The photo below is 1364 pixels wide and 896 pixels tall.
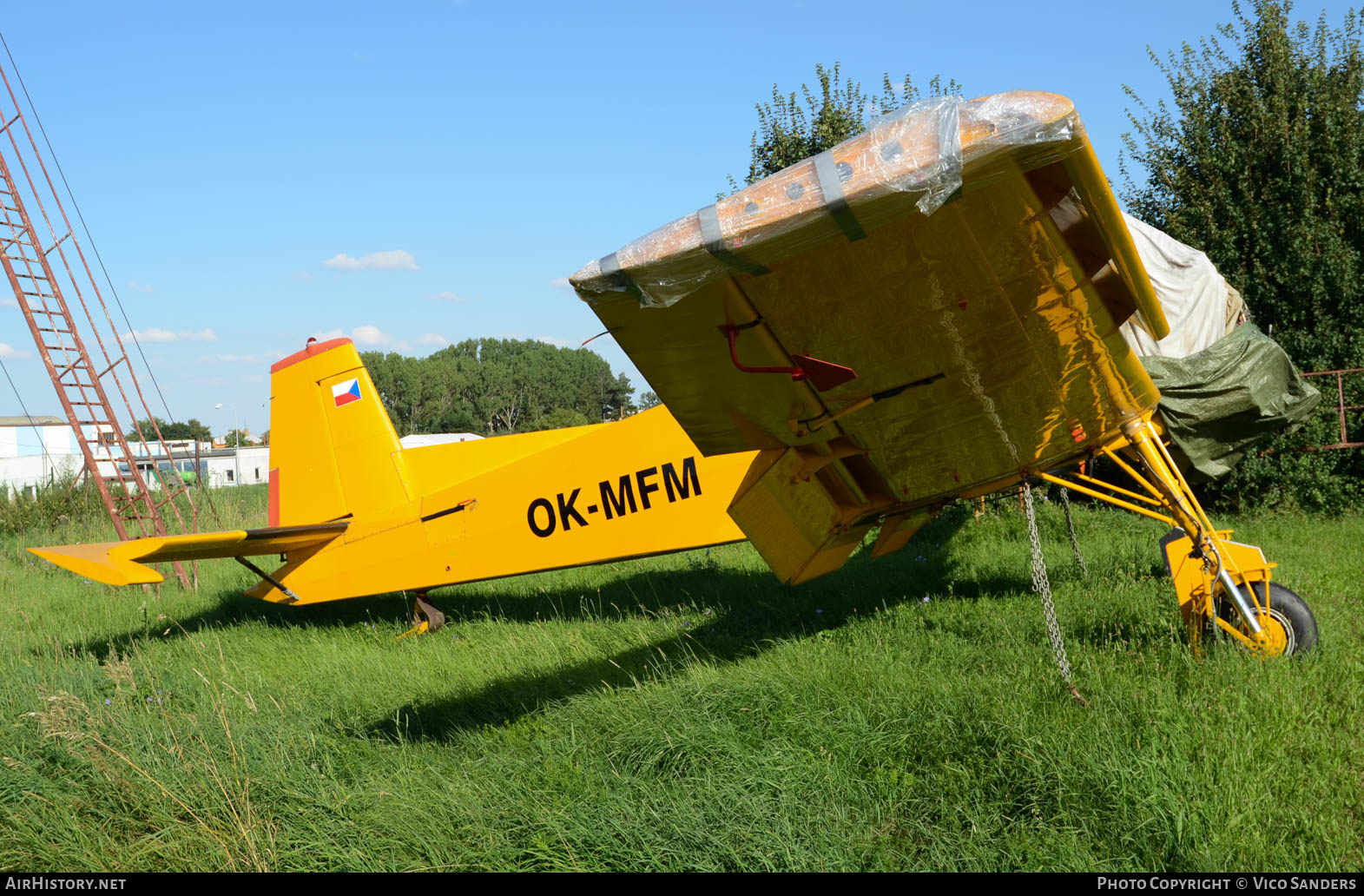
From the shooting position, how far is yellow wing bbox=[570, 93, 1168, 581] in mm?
2215

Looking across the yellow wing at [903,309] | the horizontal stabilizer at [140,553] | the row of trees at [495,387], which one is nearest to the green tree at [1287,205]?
the yellow wing at [903,309]

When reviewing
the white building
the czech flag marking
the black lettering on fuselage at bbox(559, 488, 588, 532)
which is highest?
the white building

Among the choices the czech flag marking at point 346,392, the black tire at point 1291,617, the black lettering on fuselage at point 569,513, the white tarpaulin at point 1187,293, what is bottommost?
the black tire at point 1291,617

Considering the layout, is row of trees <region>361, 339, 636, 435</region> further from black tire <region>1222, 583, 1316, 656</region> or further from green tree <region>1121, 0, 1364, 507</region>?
black tire <region>1222, 583, 1316, 656</region>

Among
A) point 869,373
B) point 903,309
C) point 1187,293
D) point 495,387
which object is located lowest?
point 1187,293

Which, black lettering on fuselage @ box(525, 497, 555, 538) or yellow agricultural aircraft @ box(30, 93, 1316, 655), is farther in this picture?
black lettering on fuselage @ box(525, 497, 555, 538)

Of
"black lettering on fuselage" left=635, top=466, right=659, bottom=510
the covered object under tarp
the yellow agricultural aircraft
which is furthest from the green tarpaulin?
"black lettering on fuselage" left=635, top=466, right=659, bottom=510

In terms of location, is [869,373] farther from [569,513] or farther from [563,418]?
[563,418]

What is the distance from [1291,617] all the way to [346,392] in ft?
23.9

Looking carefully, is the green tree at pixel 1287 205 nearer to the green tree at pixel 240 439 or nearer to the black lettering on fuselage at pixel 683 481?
the black lettering on fuselage at pixel 683 481

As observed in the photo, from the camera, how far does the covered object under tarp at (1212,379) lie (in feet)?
20.6

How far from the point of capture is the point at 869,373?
3215mm

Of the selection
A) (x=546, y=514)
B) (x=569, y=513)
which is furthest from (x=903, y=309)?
(x=546, y=514)

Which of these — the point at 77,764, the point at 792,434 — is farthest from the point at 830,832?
the point at 77,764
